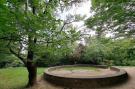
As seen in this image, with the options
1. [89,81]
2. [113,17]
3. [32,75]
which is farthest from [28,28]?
[89,81]

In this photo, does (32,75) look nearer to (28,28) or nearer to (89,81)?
(89,81)

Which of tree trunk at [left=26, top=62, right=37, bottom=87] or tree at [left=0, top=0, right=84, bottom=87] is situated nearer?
tree at [left=0, top=0, right=84, bottom=87]

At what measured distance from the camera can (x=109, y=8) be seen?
6996 mm

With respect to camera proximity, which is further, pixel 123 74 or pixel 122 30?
pixel 123 74

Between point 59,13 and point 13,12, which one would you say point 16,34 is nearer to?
point 13,12

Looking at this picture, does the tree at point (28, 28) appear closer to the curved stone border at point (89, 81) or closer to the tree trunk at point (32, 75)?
the tree trunk at point (32, 75)

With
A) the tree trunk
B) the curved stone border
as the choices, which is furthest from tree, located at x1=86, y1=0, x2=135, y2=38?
the tree trunk

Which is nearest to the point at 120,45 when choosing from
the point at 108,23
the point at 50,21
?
the point at 108,23

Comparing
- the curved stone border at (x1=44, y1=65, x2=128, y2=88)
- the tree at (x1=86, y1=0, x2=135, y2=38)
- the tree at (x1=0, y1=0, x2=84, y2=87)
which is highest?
the tree at (x1=86, y1=0, x2=135, y2=38)

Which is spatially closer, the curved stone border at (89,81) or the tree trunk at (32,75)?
the curved stone border at (89,81)

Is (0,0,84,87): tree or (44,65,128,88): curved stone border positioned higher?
(0,0,84,87): tree

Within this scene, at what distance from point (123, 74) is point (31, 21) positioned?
7.46 metres

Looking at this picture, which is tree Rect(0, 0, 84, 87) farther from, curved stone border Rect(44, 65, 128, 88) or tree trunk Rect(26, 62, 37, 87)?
curved stone border Rect(44, 65, 128, 88)

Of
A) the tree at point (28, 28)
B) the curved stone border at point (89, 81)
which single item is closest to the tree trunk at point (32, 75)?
the curved stone border at point (89, 81)
